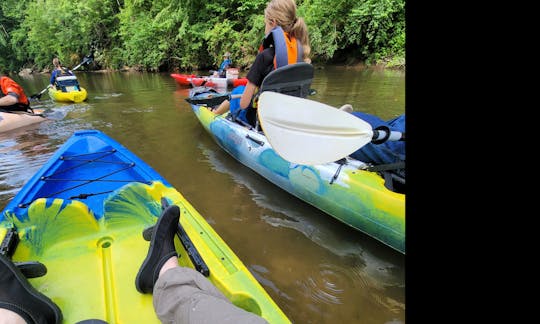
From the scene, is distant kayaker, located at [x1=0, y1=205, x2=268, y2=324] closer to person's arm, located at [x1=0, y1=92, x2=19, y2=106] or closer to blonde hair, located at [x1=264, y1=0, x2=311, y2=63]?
blonde hair, located at [x1=264, y1=0, x2=311, y2=63]

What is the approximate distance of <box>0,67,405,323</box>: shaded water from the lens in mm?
1984

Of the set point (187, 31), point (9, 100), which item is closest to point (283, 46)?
point (9, 100)

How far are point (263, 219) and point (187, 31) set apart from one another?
1472 cm

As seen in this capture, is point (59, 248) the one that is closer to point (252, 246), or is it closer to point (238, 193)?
point (252, 246)

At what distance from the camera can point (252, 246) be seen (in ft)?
8.11

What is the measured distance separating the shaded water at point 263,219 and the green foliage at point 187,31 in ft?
22.5

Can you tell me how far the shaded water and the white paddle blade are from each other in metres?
0.88

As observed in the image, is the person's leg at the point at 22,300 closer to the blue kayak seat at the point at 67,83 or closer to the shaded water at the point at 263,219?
the shaded water at the point at 263,219

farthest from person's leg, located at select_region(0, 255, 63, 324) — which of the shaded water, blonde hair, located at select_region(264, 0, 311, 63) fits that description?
blonde hair, located at select_region(264, 0, 311, 63)

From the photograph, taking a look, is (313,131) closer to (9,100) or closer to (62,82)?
(9,100)

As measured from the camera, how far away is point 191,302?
4.41 ft

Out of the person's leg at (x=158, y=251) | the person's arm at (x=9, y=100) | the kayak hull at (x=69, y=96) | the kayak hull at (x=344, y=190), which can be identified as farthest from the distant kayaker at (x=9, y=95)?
the person's leg at (x=158, y=251)
